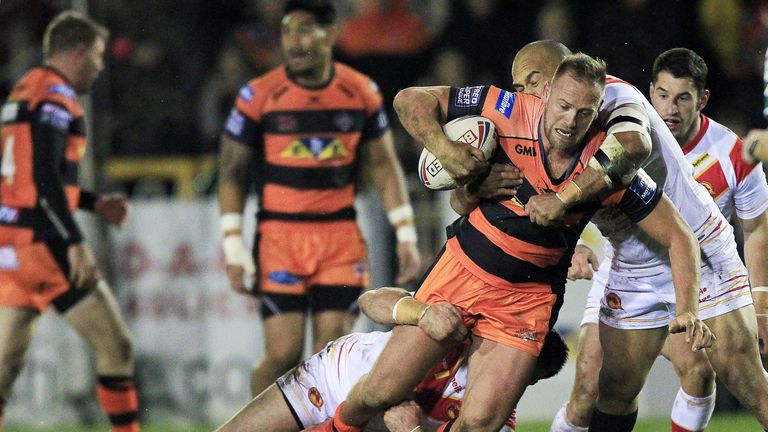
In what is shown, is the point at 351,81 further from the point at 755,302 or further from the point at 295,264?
the point at 755,302

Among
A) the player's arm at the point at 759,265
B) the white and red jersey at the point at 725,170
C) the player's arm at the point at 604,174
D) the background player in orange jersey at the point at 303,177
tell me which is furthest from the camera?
the background player in orange jersey at the point at 303,177

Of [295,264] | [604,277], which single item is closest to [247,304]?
[295,264]

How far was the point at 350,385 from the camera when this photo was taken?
5.71 meters

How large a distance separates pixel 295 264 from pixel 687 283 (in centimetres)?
306

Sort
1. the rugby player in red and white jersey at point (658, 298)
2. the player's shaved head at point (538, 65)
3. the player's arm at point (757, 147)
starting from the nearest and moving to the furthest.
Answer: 1. the player's arm at point (757, 147)
2. the player's shaved head at point (538, 65)
3. the rugby player in red and white jersey at point (658, 298)

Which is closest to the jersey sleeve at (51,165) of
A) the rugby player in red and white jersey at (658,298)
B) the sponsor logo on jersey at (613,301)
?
the rugby player in red and white jersey at (658,298)

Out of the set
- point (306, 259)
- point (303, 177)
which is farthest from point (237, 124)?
point (306, 259)

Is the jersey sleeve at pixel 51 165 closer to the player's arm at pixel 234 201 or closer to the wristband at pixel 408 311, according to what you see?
the player's arm at pixel 234 201

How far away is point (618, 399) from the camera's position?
6465 mm

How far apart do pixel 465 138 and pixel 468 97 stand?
0.88ft

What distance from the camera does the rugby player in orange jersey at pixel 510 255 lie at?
5.43m

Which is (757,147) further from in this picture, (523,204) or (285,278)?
(285,278)

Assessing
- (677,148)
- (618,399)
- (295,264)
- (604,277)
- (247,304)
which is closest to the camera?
(677,148)

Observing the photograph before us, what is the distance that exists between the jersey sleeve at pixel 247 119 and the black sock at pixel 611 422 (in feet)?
9.26
